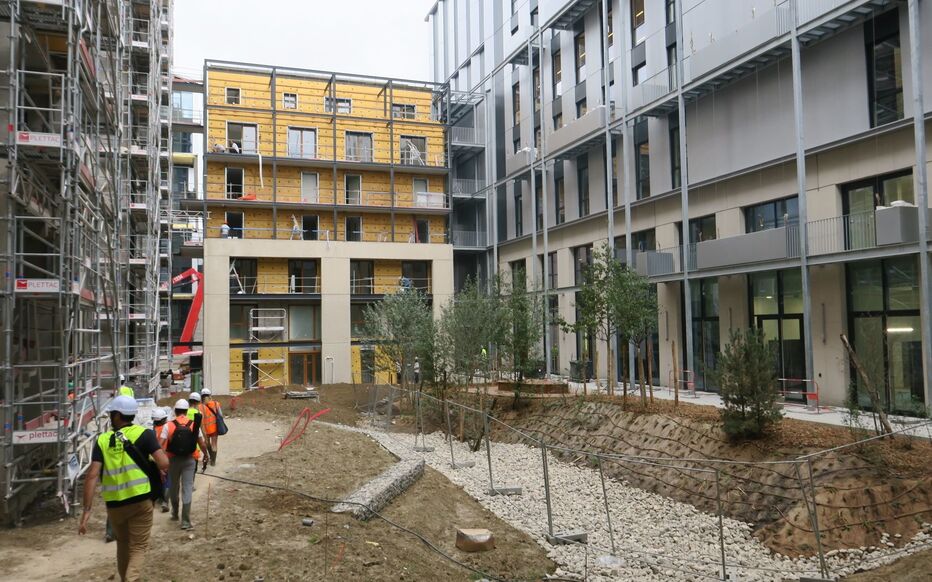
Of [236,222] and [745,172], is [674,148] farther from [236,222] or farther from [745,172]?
[236,222]

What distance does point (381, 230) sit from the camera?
37.7 m

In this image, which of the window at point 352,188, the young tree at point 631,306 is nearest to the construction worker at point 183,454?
the young tree at point 631,306

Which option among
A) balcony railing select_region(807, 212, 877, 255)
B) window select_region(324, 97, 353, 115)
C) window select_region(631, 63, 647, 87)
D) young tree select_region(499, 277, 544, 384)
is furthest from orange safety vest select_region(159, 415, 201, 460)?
window select_region(324, 97, 353, 115)

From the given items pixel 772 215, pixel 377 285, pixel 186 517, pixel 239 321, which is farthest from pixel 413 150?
pixel 186 517

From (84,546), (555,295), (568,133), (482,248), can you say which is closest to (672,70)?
(568,133)

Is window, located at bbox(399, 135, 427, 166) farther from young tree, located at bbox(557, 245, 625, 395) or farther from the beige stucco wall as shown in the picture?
young tree, located at bbox(557, 245, 625, 395)

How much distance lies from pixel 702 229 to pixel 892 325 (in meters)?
7.46

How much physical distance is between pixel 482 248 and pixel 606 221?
1152 cm

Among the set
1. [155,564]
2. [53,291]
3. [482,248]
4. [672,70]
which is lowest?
[155,564]

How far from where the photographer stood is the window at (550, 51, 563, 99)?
3170 cm

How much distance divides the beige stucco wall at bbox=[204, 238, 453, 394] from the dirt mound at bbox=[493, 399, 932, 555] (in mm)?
16513

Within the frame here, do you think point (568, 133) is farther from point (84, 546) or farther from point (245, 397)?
point (84, 546)

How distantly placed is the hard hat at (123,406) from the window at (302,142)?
30.9 metres

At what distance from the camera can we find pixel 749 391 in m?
13.3
